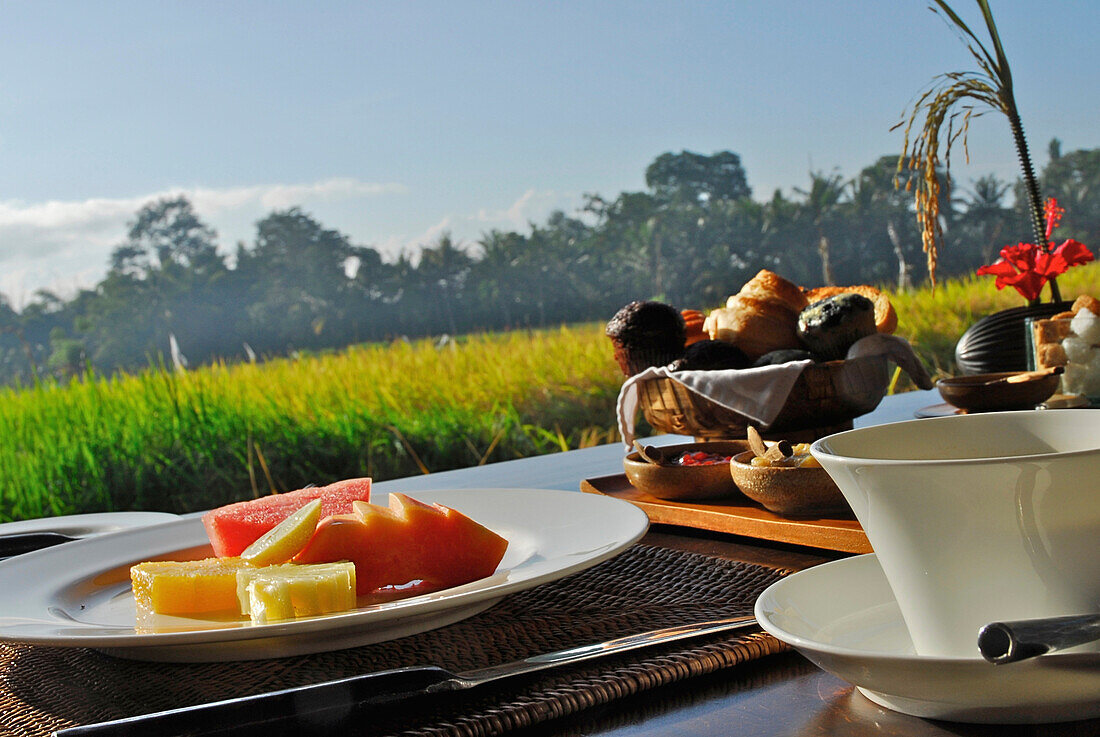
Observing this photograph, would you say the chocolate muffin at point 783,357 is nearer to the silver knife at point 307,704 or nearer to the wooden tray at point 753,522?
the wooden tray at point 753,522

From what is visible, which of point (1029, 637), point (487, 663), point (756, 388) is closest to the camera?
point (1029, 637)

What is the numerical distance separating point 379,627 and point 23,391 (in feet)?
9.35

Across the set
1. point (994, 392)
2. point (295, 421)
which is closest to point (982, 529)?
point (994, 392)

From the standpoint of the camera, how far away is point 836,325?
0.84 metres

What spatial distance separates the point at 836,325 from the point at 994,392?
19 centimetres

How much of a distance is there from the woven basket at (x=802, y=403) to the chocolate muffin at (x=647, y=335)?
0.05m

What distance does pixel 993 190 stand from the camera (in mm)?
4363

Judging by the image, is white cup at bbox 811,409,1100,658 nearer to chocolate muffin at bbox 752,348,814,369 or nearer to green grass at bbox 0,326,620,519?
chocolate muffin at bbox 752,348,814,369

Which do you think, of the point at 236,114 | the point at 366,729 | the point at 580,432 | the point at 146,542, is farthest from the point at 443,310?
the point at 366,729

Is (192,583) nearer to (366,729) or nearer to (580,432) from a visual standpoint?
(366,729)

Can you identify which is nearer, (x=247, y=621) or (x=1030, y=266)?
(x=247, y=621)

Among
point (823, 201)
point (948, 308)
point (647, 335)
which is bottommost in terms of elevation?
point (948, 308)

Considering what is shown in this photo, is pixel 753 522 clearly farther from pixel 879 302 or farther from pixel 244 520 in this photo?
pixel 879 302

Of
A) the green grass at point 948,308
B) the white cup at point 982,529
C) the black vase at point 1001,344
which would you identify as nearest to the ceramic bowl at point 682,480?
the white cup at point 982,529
